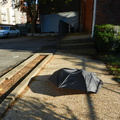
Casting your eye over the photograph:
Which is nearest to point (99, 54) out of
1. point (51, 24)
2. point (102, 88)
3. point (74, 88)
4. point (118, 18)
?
point (118, 18)

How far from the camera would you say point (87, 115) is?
2666 mm

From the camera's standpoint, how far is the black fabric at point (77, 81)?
3.36 metres

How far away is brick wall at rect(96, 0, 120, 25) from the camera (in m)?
9.25

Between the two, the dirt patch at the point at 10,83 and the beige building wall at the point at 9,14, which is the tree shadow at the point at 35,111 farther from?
the beige building wall at the point at 9,14

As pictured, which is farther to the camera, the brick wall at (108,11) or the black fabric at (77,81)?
the brick wall at (108,11)

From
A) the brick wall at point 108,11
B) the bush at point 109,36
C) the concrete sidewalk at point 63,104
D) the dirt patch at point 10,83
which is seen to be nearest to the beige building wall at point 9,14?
the brick wall at point 108,11

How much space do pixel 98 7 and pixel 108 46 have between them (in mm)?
3361

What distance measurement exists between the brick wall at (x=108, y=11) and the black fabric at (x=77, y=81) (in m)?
6.98

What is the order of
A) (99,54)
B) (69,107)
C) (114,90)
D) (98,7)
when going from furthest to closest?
(98,7) < (99,54) < (114,90) < (69,107)

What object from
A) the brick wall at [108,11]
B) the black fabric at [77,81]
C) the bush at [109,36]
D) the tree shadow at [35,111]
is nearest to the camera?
the tree shadow at [35,111]

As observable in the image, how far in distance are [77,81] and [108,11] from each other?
24.8 feet

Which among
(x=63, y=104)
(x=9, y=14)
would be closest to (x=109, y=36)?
(x=63, y=104)

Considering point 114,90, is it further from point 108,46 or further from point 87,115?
point 108,46

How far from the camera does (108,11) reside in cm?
942
